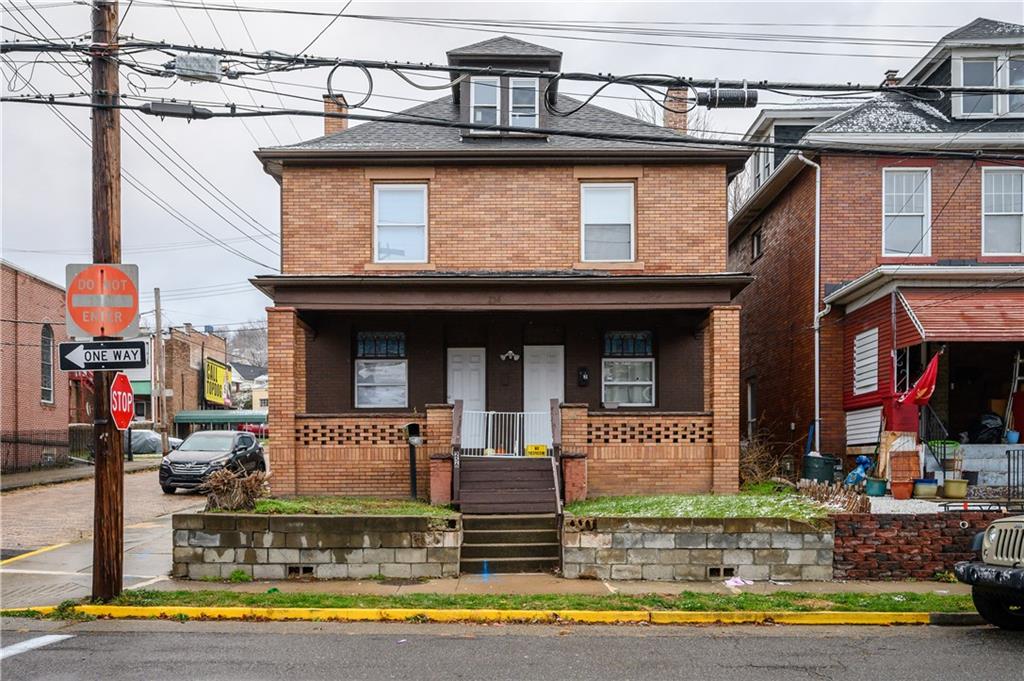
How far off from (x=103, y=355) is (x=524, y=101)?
10609 mm

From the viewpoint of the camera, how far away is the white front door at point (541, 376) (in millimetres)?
18078

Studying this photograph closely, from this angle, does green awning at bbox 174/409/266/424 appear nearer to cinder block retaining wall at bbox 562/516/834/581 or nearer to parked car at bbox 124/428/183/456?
parked car at bbox 124/428/183/456

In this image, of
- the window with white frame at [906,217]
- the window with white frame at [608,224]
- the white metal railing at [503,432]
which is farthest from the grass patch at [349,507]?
the window with white frame at [906,217]

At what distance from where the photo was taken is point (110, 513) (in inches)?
412

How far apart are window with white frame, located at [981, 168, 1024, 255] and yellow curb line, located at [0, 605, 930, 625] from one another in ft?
37.5

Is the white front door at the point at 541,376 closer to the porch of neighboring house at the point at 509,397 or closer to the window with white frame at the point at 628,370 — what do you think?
the porch of neighboring house at the point at 509,397

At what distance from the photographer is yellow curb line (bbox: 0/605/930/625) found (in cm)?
992

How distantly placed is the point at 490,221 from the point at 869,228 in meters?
8.00

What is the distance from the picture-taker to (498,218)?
17.4 m

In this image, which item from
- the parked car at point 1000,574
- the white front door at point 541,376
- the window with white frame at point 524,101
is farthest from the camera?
the window with white frame at point 524,101

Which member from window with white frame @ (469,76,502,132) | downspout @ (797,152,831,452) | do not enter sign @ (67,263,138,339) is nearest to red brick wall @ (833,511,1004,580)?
downspout @ (797,152,831,452)

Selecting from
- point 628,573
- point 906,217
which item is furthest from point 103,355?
point 906,217

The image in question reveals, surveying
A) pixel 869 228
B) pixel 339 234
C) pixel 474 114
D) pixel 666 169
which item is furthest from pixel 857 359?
pixel 339 234

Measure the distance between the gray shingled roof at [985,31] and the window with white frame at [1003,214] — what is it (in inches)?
113
